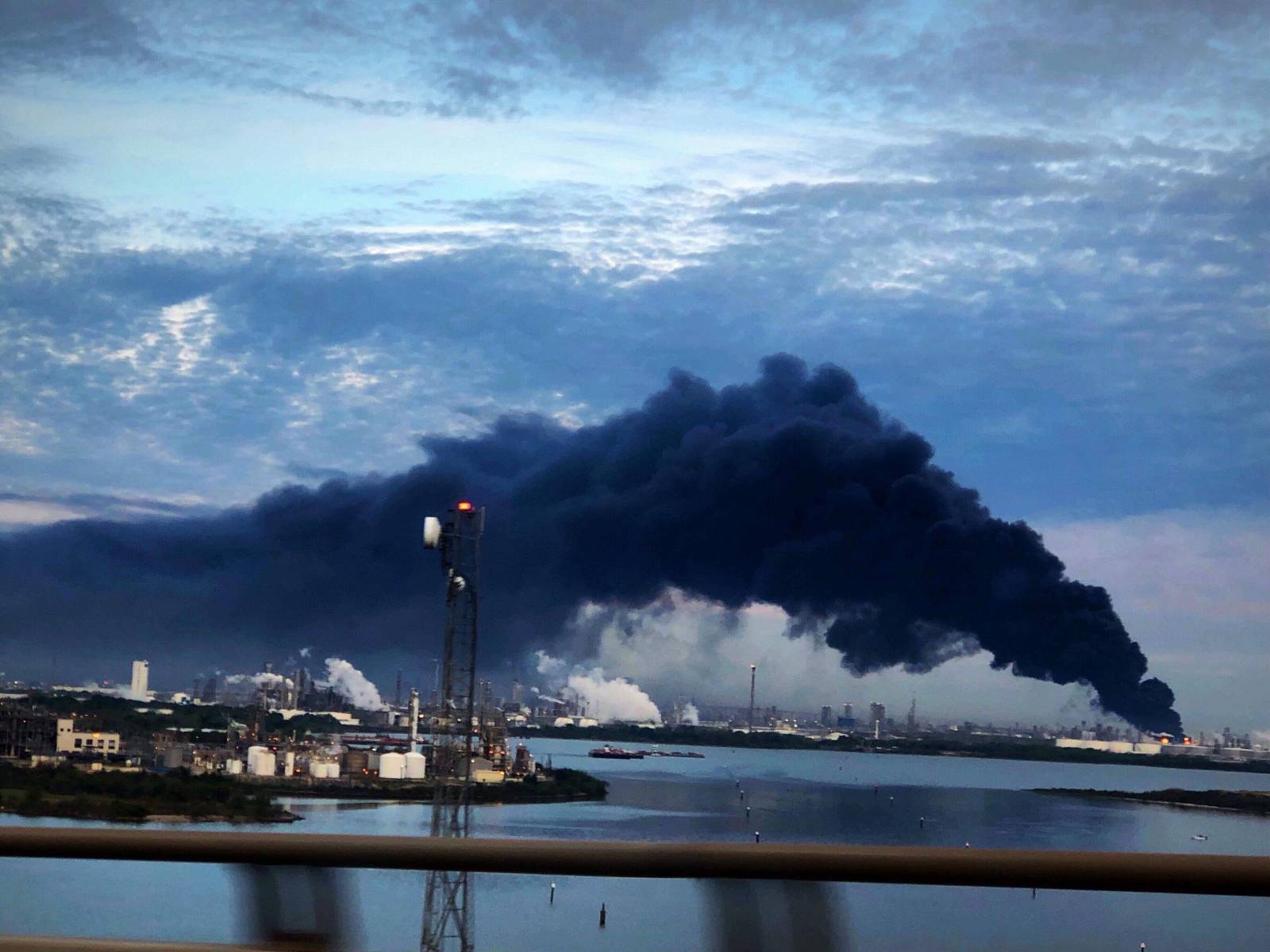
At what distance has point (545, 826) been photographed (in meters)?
12.0

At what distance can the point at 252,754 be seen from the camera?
52.5ft

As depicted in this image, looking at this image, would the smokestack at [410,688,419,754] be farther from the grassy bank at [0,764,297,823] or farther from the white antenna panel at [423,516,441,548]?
the grassy bank at [0,764,297,823]

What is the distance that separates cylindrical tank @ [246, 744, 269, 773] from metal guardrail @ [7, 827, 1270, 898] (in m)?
12.5

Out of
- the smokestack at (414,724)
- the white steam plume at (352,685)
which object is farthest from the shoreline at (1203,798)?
the white steam plume at (352,685)

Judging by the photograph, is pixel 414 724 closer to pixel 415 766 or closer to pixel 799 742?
pixel 415 766

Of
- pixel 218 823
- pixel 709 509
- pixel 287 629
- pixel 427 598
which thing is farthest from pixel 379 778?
pixel 709 509

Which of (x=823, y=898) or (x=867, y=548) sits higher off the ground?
(x=867, y=548)

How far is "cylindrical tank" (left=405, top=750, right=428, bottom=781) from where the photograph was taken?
1473cm

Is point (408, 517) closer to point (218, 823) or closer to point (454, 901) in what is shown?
point (218, 823)

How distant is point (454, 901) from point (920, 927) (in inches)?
41.3

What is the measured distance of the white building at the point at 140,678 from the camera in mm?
27230

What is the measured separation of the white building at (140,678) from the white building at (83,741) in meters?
9.18

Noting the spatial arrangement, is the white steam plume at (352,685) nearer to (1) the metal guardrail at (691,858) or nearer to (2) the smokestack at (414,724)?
(2) the smokestack at (414,724)

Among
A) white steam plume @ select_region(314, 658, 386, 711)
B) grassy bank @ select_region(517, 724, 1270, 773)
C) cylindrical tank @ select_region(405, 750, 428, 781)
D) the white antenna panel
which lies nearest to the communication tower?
the white antenna panel
